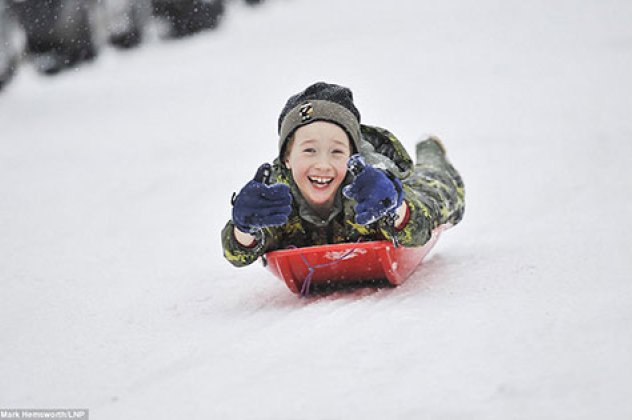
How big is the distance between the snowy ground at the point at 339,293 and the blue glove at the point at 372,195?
25 centimetres

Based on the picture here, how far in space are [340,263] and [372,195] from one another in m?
0.26

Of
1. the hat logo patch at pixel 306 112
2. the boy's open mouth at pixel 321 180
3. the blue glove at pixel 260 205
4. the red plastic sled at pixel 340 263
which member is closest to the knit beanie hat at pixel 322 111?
the hat logo patch at pixel 306 112

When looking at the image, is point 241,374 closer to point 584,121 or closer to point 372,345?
point 372,345

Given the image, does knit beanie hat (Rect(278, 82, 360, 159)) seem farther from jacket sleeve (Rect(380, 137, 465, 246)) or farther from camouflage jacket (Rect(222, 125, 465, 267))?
jacket sleeve (Rect(380, 137, 465, 246))

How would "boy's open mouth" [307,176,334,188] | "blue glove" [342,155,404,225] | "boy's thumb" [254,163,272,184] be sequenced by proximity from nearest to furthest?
"blue glove" [342,155,404,225], "boy's thumb" [254,163,272,184], "boy's open mouth" [307,176,334,188]

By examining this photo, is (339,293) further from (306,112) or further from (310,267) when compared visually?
(306,112)

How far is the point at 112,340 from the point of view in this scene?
182 centimetres

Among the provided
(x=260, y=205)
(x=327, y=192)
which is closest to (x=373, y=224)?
(x=327, y=192)

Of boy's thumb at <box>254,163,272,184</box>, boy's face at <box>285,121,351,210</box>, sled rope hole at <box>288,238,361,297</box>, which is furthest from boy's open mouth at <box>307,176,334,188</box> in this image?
sled rope hole at <box>288,238,361,297</box>

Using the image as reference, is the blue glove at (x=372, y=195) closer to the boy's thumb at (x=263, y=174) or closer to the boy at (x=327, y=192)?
the boy at (x=327, y=192)

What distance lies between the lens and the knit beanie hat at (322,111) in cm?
217

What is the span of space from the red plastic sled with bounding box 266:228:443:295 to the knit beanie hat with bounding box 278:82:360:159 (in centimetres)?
47

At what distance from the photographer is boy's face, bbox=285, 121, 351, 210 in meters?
2.09

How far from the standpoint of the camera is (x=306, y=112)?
85.2 inches
